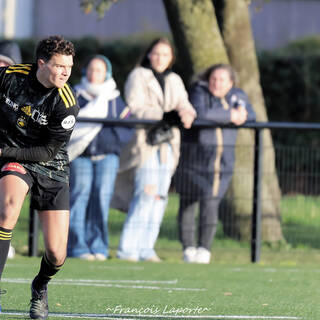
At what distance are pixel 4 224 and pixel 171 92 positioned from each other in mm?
4435

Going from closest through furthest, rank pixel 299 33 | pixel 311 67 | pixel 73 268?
pixel 73 268
pixel 311 67
pixel 299 33

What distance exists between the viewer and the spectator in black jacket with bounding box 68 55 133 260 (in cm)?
978

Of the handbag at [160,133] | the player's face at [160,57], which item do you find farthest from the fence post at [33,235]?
the player's face at [160,57]

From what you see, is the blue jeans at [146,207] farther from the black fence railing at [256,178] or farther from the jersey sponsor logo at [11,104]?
the jersey sponsor logo at [11,104]

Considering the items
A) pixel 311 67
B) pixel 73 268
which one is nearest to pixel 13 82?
pixel 73 268

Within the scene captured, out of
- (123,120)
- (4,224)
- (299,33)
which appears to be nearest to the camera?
(4,224)

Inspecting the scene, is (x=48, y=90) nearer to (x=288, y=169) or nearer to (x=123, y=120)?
(x=123, y=120)

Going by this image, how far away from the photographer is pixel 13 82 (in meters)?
5.92

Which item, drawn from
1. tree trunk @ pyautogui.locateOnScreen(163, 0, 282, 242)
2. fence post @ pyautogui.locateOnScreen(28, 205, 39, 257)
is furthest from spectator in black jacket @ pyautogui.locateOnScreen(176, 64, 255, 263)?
fence post @ pyautogui.locateOnScreen(28, 205, 39, 257)

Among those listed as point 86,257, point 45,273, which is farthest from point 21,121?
point 86,257

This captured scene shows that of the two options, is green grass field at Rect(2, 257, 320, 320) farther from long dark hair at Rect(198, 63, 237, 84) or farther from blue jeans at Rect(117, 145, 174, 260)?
long dark hair at Rect(198, 63, 237, 84)

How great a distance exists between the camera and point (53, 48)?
5.78 metres

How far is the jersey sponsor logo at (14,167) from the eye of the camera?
5.92 metres

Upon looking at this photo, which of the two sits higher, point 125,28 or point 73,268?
point 125,28
